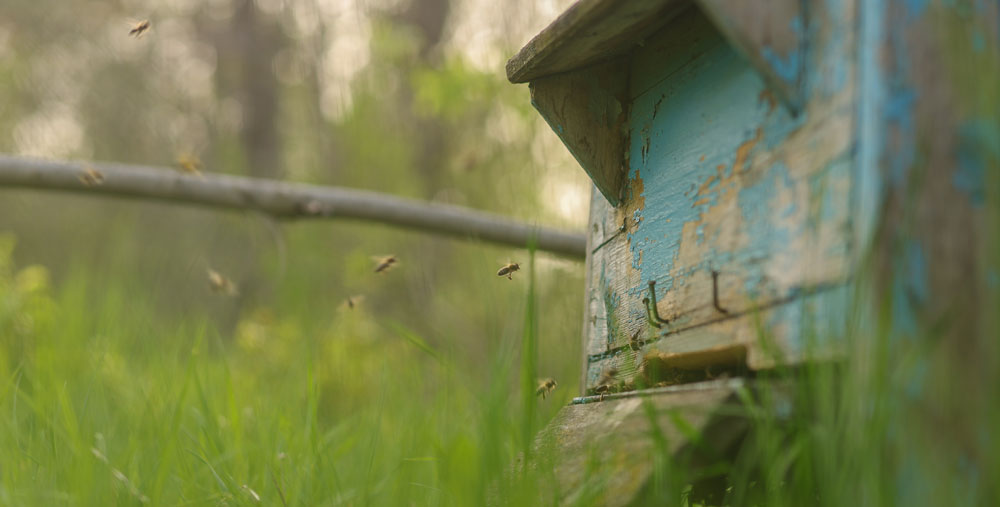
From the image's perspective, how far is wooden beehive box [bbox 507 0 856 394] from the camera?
3.94ft

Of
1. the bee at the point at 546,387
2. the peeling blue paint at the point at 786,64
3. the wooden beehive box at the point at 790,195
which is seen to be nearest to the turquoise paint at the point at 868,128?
the wooden beehive box at the point at 790,195

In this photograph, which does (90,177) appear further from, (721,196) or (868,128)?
(868,128)

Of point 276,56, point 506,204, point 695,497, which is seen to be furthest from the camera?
point 276,56

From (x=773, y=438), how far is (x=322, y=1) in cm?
705

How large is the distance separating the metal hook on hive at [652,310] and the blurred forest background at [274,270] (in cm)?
27

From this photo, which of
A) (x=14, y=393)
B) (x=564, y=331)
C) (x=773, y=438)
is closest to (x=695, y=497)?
(x=773, y=438)

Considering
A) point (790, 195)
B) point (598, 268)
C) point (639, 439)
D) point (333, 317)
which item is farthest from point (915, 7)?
point (333, 317)

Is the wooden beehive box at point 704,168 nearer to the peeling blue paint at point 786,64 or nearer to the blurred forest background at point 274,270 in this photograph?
the peeling blue paint at point 786,64

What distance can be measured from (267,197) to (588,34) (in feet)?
6.55

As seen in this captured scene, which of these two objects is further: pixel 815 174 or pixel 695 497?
pixel 695 497

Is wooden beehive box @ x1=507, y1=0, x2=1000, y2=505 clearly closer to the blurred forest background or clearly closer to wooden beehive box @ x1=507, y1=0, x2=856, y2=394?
wooden beehive box @ x1=507, y1=0, x2=856, y2=394

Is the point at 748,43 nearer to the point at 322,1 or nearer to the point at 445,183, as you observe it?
the point at 445,183

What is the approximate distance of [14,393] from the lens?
195cm

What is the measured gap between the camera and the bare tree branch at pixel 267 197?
3.07 meters
